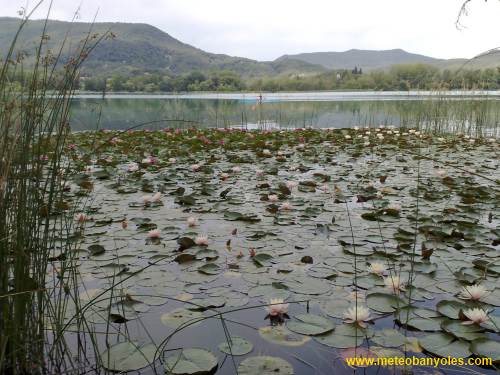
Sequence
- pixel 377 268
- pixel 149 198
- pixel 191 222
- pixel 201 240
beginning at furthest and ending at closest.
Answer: pixel 149 198, pixel 191 222, pixel 201 240, pixel 377 268

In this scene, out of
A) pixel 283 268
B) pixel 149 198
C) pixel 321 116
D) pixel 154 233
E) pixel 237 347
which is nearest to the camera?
pixel 237 347

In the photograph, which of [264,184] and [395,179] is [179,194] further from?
[395,179]

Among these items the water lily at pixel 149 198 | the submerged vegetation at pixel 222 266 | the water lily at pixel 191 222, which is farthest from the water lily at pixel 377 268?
the water lily at pixel 149 198

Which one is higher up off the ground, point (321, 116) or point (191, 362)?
point (321, 116)

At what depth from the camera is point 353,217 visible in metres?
3.14

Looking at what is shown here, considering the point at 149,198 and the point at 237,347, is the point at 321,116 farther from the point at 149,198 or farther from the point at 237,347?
the point at 237,347

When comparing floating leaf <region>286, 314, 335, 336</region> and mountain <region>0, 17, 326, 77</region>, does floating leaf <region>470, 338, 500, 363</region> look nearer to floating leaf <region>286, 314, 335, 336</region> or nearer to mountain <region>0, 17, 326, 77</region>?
floating leaf <region>286, 314, 335, 336</region>

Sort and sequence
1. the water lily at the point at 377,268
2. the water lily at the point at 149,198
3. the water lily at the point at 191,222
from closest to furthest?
the water lily at the point at 377,268, the water lily at the point at 191,222, the water lily at the point at 149,198

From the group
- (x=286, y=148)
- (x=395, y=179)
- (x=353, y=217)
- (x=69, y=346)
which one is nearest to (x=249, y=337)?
(x=69, y=346)

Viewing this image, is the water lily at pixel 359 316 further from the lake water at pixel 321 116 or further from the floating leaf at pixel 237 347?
the lake water at pixel 321 116

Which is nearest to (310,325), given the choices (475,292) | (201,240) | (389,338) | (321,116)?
(389,338)

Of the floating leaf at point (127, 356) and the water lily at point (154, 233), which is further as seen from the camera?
the water lily at point (154, 233)

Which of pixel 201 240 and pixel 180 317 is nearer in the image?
pixel 180 317

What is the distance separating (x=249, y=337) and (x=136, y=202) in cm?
224
